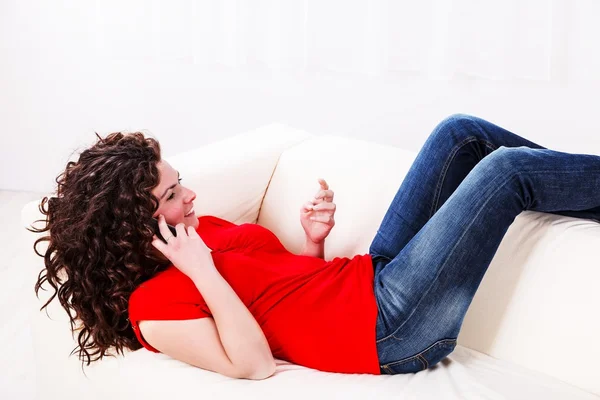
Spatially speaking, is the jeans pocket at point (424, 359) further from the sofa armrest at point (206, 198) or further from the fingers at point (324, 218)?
the sofa armrest at point (206, 198)

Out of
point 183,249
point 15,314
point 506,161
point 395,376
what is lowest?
point 15,314

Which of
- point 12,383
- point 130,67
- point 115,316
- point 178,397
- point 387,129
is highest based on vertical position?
point 130,67

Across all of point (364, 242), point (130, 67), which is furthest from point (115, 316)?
point (130, 67)

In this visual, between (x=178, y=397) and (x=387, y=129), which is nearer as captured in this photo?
(x=178, y=397)

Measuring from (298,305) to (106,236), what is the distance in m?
0.42

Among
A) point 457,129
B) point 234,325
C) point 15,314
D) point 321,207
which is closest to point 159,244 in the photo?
point 234,325

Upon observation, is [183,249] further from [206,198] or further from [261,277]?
[206,198]

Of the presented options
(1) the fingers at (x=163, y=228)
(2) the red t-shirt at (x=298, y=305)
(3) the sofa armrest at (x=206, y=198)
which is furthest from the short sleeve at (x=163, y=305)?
(3) the sofa armrest at (x=206, y=198)

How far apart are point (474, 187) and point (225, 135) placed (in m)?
2.27

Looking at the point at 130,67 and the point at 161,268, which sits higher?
the point at 130,67

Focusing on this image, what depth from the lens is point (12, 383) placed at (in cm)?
219

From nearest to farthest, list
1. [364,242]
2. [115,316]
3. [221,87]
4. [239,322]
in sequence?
[239,322], [115,316], [364,242], [221,87]

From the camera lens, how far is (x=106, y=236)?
1.49 metres

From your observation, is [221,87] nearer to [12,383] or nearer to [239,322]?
[12,383]
